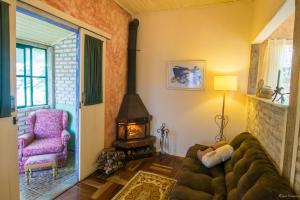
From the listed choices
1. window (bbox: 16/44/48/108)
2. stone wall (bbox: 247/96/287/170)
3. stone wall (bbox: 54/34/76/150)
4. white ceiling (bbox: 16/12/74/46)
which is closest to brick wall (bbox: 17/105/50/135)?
window (bbox: 16/44/48/108)

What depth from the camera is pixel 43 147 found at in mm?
2791

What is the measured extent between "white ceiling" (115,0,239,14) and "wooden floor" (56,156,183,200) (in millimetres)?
2896

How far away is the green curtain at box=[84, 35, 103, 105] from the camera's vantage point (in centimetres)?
257

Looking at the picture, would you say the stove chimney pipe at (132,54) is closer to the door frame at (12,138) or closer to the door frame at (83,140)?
the door frame at (83,140)

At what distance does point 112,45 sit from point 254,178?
112 inches

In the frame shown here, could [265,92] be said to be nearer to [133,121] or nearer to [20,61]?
[133,121]

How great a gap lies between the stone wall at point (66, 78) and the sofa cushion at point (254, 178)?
2998 millimetres

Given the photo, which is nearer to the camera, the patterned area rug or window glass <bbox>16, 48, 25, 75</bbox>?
A: the patterned area rug

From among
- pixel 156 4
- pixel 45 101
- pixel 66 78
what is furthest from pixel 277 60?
pixel 45 101

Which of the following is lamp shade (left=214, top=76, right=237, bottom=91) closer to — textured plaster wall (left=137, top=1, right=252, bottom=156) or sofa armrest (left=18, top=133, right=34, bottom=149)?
textured plaster wall (left=137, top=1, right=252, bottom=156)

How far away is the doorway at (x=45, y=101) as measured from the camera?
255cm

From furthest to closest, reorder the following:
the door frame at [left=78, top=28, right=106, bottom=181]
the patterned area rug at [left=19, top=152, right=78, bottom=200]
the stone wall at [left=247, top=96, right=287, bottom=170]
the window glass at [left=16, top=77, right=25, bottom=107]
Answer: the window glass at [left=16, top=77, right=25, bottom=107] → the door frame at [left=78, top=28, right=106, bottom=181] → the patterned area rug at [left=19, top=152, right=78, bottom=200] → the stone wall at [left=247, top=96, right=287, bottom=170]

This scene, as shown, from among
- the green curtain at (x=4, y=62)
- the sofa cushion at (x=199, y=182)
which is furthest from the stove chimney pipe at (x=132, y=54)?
the green curtain at (x=4, y=62)

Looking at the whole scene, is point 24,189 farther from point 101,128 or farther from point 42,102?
point 42,102
